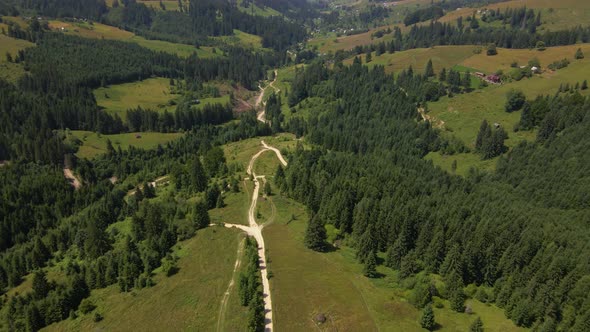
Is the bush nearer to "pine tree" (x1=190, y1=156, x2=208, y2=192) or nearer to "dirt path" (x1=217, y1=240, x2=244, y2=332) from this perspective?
"dirt path" (x1=217, y1=240, x2=244, y2=332)

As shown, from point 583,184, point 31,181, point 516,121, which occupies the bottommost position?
point 31,181

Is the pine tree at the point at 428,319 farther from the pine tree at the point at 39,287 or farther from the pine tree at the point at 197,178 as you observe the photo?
the pine tree at the point at 197,178

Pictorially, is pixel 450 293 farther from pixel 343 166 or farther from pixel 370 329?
pixel 343 166

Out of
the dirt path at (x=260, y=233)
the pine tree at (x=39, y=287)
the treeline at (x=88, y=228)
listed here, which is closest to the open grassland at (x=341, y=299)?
the dirt path at (x=260, y=233)

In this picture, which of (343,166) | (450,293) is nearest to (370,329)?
(450,293)

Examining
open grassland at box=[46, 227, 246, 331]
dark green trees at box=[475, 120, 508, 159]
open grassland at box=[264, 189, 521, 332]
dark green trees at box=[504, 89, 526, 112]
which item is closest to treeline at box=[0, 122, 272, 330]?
open grassland at box=[46, 227, 246, 331]
